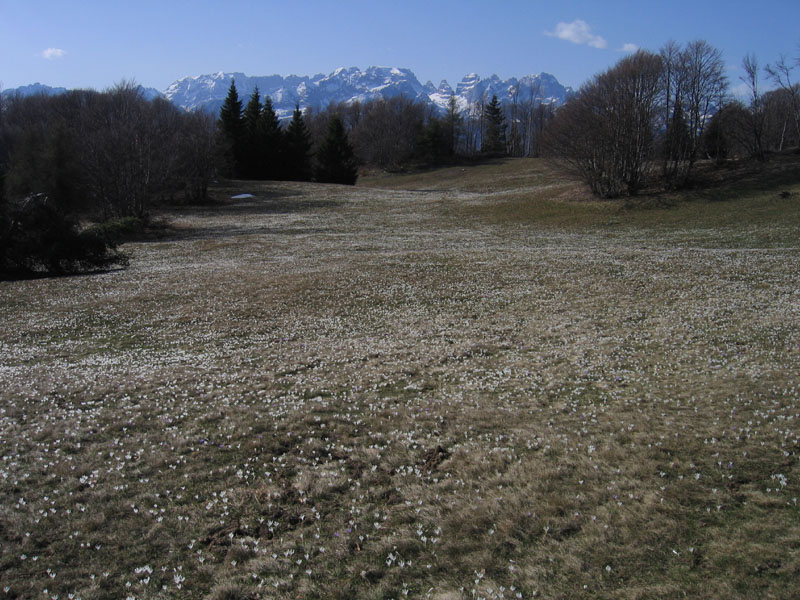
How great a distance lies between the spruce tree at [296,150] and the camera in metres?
86.1

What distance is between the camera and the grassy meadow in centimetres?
517

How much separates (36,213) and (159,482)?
83.0 feet

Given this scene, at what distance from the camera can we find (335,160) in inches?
3226

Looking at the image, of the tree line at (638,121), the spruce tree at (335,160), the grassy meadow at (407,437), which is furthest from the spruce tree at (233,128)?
the grassy meadow at (407,437)

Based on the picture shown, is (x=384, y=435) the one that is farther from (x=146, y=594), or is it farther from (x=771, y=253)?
(x=771, y=253)

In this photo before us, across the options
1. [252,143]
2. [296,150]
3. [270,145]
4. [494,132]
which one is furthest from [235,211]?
[494,132]

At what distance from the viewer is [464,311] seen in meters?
16.8

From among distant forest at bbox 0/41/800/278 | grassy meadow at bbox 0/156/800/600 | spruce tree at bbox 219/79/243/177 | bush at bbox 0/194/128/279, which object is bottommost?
grassy meadow at bbox 0/156/800/600

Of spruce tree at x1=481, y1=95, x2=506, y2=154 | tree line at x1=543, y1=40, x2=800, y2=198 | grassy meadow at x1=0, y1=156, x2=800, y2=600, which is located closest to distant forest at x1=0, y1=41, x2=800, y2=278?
tree line at x1=543, y1=40, x2=800, y2=198

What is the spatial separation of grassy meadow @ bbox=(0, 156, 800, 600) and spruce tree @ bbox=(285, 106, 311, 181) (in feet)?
227

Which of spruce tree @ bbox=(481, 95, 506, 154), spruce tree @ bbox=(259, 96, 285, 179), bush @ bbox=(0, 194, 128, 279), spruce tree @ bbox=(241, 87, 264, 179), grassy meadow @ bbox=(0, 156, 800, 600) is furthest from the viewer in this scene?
spruce tree @ bbox=(481, 95, 506, 154)

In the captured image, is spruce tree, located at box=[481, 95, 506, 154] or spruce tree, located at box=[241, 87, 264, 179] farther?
spruce tree, located at box=[481, 95, 506, 154]

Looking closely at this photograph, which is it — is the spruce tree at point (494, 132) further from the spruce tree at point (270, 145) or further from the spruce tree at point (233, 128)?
the spruce tree at point (233, 128)

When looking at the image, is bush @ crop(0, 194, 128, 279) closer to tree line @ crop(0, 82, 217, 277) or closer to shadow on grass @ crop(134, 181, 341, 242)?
tree line @ crop(0, 82, 217, 277)
